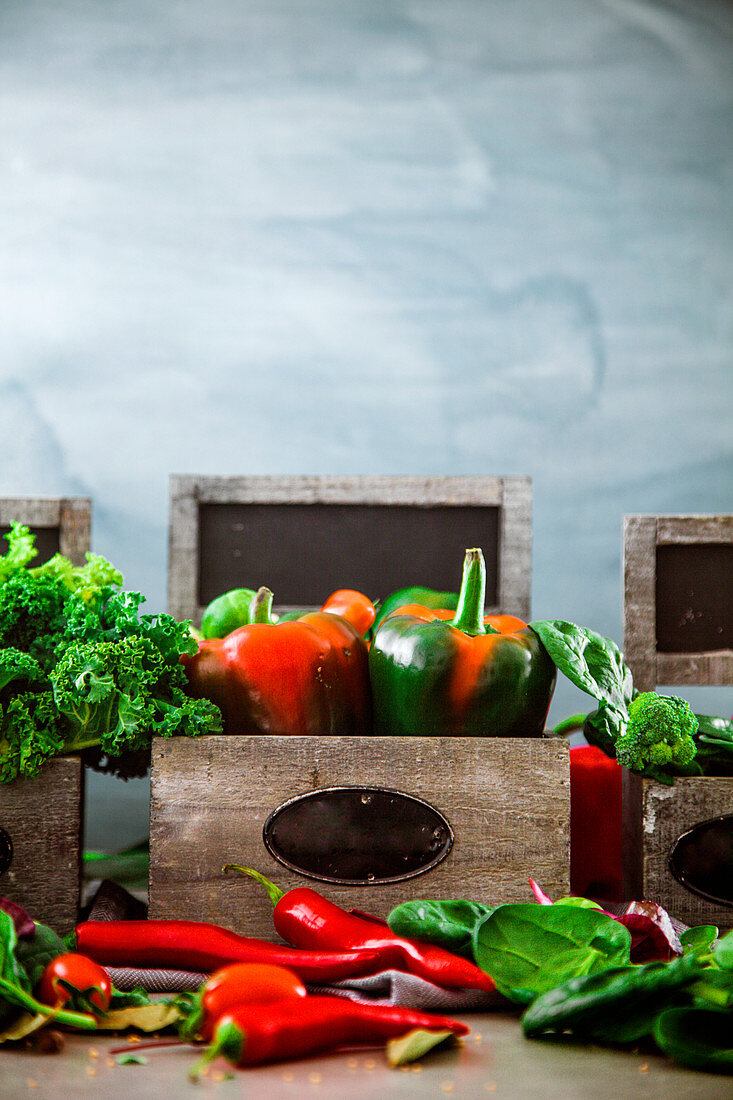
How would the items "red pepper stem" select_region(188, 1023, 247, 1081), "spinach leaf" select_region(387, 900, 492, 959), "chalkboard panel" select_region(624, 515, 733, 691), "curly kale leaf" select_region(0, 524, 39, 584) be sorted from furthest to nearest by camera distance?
"chalkboard panel" select_region(624, 515, 733, 691) → "curly kale leaf" select_region(0, 524, 39, 584) → "spinach leaf" select_region(387, 900, 492, 959) → "red pepper stem" select_region(188, 1023, 247, 1081)

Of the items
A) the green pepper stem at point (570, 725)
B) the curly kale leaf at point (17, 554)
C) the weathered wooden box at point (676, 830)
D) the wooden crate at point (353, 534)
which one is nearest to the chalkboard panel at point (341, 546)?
the wooden crate at point (353, 534)

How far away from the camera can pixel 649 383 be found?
3.28 m

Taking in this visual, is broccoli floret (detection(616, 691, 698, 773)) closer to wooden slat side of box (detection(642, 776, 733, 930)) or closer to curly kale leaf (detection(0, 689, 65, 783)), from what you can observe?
wooden slat side of box (detection(642, 776, 733, 930))

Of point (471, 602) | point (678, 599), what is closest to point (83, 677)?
point (471, 602)

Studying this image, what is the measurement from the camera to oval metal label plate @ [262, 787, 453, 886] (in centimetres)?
93

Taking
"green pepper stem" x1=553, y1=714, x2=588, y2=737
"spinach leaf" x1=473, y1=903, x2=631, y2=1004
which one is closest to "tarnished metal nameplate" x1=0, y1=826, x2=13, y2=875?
"spinach leaf" x1=473, y1=903, x2=631, y2=1004

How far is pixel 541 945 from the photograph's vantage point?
774 millimetres

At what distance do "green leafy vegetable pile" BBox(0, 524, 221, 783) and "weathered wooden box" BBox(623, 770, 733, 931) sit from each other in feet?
1.43

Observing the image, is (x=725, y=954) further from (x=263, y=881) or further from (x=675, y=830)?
(x=263, y=881)

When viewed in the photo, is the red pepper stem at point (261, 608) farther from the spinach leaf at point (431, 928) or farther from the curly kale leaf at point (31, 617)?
the spinach leaf at point (431, 928)

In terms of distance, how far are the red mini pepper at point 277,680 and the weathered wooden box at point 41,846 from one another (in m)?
0.17

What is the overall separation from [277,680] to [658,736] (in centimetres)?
38

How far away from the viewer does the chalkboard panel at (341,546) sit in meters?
1.67

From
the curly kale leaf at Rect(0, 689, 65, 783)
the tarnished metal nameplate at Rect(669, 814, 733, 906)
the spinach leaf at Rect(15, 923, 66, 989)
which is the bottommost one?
the spinach leaf at Rect(15, 923, 66, 989)
